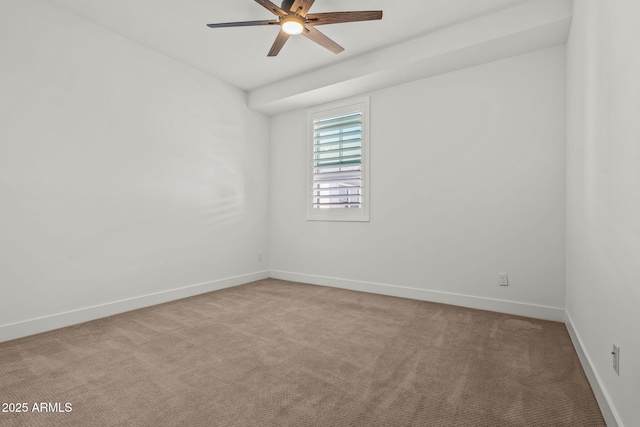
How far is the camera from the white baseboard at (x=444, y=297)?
115 inches

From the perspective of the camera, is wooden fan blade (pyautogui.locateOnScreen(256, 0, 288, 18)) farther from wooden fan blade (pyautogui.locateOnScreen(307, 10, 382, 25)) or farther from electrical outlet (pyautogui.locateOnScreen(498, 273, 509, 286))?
electrical outlet (pyautogui.locateOnScreen(498, 273, 509, 286))

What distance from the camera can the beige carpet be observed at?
151 centimetres

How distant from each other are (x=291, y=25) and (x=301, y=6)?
8.5 inches

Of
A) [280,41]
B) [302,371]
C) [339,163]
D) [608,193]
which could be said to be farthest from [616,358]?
[339,163]

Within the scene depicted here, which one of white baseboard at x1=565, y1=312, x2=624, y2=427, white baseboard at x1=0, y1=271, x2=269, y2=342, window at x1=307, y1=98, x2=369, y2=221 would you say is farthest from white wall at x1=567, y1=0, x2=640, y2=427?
white baseboard at x1=0, y1=271, x2=269, y2=342

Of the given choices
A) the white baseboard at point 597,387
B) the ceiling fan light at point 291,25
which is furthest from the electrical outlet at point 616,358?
the ceiling fan light at point 291,25

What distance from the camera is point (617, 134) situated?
4.59ft

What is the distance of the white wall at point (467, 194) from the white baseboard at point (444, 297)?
0.01 metres

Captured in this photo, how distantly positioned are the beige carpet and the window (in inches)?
63.1

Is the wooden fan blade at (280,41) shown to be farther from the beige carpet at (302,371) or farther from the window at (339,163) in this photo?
the beige carpet at (302,371)

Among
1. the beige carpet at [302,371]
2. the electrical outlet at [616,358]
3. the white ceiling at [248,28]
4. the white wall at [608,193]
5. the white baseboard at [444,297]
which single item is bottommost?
the beige carpet at [302,371]

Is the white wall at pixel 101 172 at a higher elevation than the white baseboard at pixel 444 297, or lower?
higher

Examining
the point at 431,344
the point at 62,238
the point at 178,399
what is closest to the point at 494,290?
the point at 431,344

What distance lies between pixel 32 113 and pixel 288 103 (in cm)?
280
